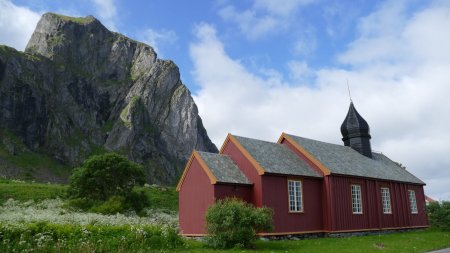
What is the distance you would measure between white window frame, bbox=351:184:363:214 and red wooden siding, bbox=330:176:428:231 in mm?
283

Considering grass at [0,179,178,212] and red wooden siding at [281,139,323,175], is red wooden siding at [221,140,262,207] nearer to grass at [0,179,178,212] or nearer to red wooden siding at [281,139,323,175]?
red wooden siding at [281,139,323,175]

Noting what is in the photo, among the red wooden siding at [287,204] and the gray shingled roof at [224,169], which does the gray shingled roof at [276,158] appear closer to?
the red wooden siding at [287,204]

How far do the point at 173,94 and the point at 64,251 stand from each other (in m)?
133

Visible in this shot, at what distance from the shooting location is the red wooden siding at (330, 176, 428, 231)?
28.7 m

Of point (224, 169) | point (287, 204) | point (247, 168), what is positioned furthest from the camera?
point (247, 168)

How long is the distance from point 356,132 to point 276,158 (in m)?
13.1

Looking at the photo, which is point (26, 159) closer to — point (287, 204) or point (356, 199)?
point (356, 199)

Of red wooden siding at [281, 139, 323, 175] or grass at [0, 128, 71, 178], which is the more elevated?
grass at [0, 128, 71, 178]

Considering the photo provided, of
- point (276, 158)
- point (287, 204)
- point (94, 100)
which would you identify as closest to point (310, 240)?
point (287, 204)

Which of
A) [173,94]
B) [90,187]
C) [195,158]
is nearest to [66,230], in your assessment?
[195,158]

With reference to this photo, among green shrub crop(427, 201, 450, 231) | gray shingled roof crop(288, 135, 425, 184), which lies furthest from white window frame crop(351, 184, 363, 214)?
green shrub crop(427, 201, 450, 231)

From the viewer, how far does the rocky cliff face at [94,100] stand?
10856 cm

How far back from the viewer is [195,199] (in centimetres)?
Answer: 2612

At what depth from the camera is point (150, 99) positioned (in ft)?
461
